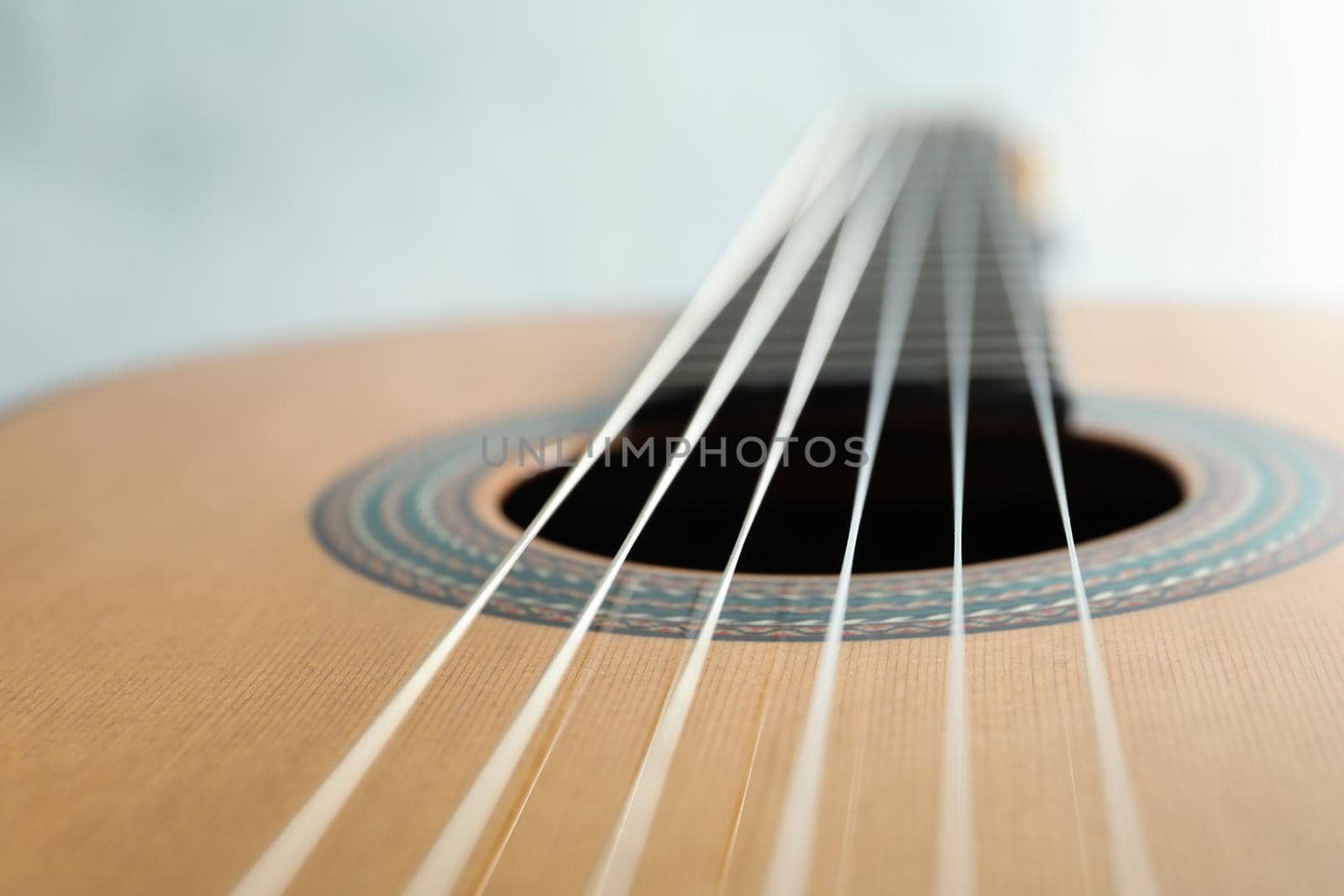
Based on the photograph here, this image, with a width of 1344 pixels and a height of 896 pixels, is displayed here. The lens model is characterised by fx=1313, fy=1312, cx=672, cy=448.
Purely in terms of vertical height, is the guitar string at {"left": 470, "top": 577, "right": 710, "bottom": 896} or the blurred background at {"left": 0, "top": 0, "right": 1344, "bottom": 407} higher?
the blurred background at {"left": 0, "top": 0, "right": 1344, "bottom": 407}

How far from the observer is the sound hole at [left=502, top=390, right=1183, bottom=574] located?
77cm

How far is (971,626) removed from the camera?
0.48m

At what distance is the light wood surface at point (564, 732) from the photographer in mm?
344

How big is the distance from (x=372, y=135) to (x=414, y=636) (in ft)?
7.01

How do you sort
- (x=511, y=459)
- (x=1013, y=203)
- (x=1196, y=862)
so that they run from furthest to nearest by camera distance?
(x=1013, y=203) < (x=511, y=459) < (x=1196, y=862)

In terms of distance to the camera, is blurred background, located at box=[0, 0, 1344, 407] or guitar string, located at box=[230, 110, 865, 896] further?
blurred background, located at box=[0, 0, 1344, 407]

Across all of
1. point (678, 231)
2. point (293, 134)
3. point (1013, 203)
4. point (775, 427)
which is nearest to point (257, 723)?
point (775, 427)

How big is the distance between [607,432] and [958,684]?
1.14 ft

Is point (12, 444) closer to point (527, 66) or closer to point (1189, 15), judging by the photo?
point (527, 66)

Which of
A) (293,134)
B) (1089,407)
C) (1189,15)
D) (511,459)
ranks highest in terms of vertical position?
(1189,15)

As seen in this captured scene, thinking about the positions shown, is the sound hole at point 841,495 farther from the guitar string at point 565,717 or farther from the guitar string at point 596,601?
the guitar string at point 565,717

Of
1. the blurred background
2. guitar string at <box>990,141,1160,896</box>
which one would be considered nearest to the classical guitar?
guitar string at <box>990,141,1160,896</box>

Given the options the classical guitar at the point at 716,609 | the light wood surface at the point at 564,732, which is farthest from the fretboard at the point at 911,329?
the light wood surface at the point at 564,732

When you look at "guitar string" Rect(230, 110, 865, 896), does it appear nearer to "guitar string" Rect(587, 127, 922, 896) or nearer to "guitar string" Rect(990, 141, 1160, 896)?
"guitar string" Rect(587, 127, 922, 896)
